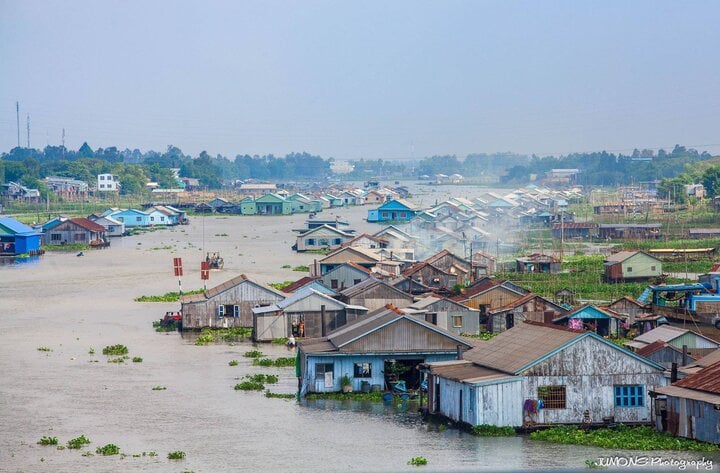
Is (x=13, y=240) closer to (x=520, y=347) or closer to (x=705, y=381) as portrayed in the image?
(x=520, y=347)

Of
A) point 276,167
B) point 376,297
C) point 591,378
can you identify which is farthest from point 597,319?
point 276,167

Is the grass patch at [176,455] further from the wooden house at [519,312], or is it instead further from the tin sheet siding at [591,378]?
the wooden house at [519,312]

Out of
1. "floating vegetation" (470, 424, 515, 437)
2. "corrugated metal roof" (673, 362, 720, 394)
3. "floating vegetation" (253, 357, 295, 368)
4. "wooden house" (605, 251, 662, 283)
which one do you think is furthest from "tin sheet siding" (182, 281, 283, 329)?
"corrugated metal roof" (673, 362, 720, 394)

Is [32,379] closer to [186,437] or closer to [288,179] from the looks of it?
[186,437]

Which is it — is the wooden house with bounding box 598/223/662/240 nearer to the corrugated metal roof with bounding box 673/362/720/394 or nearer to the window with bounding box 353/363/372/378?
the window with bounding box 353/363/372/378

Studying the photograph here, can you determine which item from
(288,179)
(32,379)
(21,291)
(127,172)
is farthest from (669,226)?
(288,179)

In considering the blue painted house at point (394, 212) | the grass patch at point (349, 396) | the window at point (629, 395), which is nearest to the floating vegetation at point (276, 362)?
the grass patch at point (349, 396)
